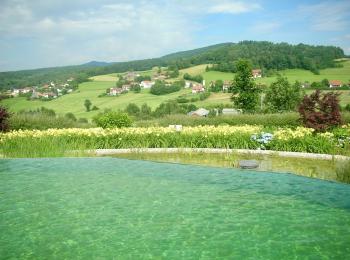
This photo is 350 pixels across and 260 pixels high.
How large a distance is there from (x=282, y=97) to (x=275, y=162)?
35.5 meters

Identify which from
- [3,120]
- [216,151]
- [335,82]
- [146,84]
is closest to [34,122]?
[3,120]

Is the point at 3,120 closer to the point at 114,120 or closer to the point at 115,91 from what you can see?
the point at 114,120

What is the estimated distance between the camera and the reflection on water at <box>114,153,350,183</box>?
32.6 feet

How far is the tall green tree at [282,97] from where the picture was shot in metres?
45.4

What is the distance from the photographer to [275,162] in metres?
11.7

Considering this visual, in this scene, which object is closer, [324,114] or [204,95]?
[324,114]

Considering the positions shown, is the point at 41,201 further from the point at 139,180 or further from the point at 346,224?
the point at 346,224

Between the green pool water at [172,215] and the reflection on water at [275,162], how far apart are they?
1.61ft

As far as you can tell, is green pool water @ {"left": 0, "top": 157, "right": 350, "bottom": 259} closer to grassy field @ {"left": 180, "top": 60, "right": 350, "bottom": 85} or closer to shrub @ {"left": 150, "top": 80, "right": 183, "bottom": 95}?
grassy field @ {"left": 180, "top": 60, "right": 350, "bottom": 85}

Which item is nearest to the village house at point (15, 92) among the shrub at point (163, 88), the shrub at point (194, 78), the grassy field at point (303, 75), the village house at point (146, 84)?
the village house at point (146, 84)

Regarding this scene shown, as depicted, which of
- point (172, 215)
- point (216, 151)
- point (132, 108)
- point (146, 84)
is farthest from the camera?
point (146, 84)

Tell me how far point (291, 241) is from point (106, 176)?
20.8 feet

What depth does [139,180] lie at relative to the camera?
10492mm

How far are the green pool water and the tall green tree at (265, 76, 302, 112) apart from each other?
120 feet
